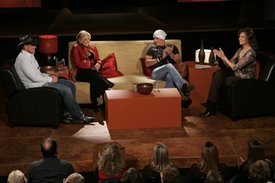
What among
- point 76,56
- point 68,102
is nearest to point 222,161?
point 68,102

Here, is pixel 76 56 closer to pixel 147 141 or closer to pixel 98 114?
pixel 98 114

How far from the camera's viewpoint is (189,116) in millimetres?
7969

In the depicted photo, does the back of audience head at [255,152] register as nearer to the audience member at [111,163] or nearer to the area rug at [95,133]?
the audience member at [111,163]

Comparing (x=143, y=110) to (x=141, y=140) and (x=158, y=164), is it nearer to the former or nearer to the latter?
(x=141, y=140)

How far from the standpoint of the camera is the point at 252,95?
7.73m

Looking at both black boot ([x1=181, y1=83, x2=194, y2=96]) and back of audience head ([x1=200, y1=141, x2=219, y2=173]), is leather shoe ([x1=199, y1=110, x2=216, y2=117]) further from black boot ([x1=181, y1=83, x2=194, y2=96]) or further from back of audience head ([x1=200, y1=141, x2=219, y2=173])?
back of audience head ([x1=200, y1=141, x2=219, y2=173])

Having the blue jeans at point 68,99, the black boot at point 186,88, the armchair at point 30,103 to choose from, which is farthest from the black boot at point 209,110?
the armchair at point 30,103

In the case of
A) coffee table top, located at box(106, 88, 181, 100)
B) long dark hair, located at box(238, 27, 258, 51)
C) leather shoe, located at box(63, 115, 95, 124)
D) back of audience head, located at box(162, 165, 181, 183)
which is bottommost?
leather shoe, located at box(63, 115, 95, 124)

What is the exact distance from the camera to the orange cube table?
743 centimetres

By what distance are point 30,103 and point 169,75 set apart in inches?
69.7

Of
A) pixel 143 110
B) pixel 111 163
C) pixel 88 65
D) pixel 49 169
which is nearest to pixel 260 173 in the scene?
pixel 111 163

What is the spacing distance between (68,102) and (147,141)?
105 centimetres

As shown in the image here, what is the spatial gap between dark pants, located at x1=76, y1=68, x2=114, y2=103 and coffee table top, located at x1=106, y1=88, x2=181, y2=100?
0.35m

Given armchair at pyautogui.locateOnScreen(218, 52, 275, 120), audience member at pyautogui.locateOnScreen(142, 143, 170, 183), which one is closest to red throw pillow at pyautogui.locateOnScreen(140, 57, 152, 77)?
armchair at pyautogui.locateOnScreen(218, 52, 275, 120)
